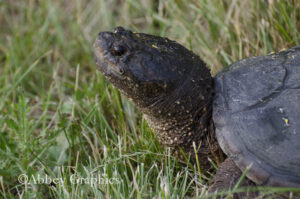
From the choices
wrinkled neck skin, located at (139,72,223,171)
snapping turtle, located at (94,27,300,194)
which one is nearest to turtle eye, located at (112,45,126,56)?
snapping turtle, located at (94,27,300,194)

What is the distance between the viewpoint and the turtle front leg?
7.85 ft

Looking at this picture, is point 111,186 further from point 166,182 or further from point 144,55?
point 144,55

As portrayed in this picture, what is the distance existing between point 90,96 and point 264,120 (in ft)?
5.85

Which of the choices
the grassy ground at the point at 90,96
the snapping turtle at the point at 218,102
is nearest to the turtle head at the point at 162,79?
the snapping turtle at the point at 218,102

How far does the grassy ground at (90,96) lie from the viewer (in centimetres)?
274

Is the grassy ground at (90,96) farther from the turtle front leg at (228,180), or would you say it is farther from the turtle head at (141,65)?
the turtle head at (141,65)

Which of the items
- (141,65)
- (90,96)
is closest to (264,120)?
(141,65)

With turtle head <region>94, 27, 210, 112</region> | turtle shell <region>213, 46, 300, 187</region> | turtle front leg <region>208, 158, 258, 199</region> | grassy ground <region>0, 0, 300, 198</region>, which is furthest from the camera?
grassy ground <region>0, 0, 300, 198</region>

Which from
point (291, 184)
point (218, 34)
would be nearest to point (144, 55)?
point (291, 184)

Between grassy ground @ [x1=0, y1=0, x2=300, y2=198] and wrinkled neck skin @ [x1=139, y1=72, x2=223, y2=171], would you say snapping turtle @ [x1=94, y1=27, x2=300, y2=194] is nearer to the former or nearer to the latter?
wrinkled neck skin @ [x1=139, y1=72, x2=223, y2=171]

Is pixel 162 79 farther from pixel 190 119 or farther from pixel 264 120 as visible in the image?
pixel 264 120

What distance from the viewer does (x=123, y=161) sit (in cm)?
290

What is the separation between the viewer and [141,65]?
8.50 feet

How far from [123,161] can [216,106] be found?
871 millimetres
